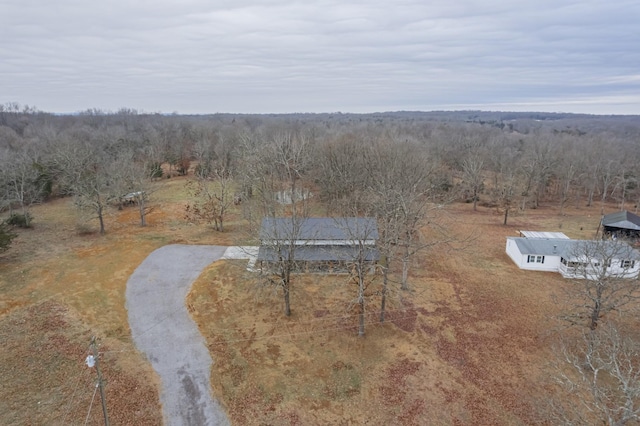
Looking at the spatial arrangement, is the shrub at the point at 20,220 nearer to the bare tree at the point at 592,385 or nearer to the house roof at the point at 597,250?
the bare tree at the point at 592,385

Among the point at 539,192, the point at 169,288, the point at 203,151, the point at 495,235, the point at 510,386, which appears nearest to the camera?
the point at 510,386

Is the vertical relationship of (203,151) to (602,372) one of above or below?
above

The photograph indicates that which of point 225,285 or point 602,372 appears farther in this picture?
point 225,285

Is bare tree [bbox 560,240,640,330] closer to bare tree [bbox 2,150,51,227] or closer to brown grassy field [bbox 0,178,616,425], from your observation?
brown grassy field [bbox 0,178,616,425]

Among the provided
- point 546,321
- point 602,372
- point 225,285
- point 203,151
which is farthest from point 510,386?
point 203,151

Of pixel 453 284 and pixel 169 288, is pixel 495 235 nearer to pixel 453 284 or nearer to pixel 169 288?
pixel 453 284

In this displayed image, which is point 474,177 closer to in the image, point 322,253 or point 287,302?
point 322,253
